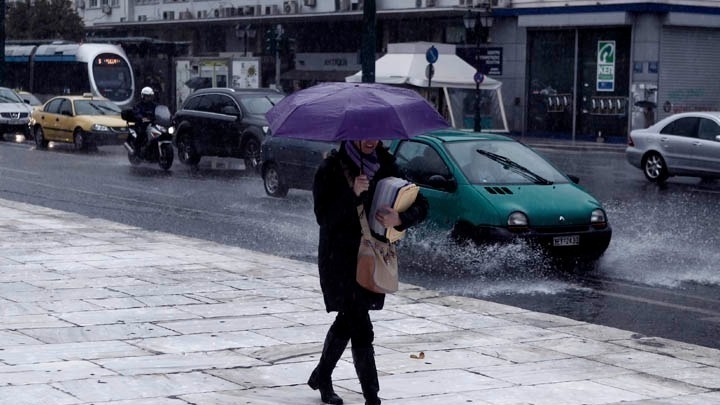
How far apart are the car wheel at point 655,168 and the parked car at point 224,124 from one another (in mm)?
8016

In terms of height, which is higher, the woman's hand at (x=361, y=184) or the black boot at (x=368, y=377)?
the woman's hand at (x=361, y=184)

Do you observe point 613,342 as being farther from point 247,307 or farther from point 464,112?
point 464,112

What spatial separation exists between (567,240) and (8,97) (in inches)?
1225

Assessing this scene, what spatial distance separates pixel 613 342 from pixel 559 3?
121ft

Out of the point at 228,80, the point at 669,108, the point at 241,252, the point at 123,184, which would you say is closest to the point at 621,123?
the point at 669,108

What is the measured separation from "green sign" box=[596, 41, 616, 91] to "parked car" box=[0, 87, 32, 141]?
19.6 m

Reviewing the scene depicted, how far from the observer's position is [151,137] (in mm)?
27172

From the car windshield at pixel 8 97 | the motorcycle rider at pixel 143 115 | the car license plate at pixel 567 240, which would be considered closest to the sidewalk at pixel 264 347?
the car license plate at pixel 567 240

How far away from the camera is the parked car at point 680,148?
24469 mm

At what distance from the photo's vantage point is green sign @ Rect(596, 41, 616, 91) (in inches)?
1705

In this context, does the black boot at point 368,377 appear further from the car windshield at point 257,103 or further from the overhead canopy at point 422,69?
the overhead canopy at point 422,69

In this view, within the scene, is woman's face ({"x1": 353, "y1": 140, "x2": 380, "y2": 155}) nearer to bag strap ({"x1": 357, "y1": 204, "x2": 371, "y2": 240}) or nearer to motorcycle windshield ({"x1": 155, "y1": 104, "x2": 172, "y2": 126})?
bag strap ({"x1": 357, "y1": 204, "x2": 371, "y2": 240})

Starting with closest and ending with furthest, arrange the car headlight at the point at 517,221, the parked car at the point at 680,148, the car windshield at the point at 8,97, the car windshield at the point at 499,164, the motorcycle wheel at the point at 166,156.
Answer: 1. the car headlight at the point at 517,221
2. the car windshield at the point at 499,164
3. the parked car at the point at 680,148
4. the motorcycle wheel at the point at 166,156
5. the car windshield at the point at 8,97

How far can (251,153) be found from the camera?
26.4m
